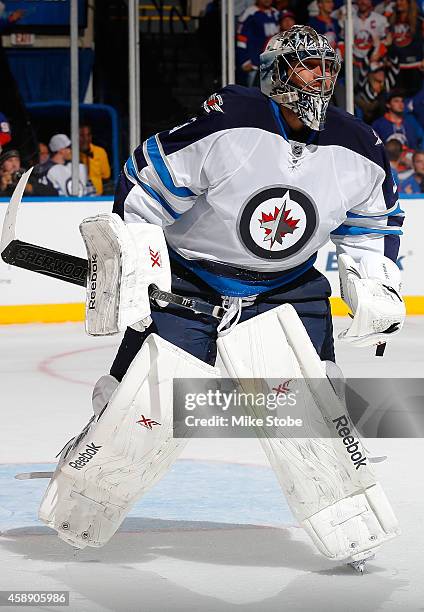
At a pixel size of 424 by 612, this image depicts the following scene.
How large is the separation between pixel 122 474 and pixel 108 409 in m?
0.14

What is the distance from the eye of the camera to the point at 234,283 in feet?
8.97

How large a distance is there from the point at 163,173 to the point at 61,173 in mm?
5521

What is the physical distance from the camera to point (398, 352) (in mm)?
6352

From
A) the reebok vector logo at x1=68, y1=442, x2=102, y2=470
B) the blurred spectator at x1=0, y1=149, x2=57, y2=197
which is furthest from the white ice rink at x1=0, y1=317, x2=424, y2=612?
the blurred spectator at x1=0, y1=149, x2=57, y2=197

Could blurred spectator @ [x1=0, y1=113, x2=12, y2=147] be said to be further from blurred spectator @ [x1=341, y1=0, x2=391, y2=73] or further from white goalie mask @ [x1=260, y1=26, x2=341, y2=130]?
white goalie mask @ [x1=260, y1=26, x2=341, y2=130]

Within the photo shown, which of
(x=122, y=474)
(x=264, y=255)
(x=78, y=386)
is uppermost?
(x=264, y=255)

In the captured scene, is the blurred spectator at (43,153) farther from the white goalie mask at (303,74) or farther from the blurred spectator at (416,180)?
the white goalie mask at (303,74)

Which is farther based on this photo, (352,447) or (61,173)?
(61,173)

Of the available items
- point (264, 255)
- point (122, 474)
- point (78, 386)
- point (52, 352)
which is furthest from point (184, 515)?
point (52, 352)

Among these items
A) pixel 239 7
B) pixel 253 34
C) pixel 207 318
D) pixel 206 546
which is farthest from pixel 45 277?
pixel 207 318

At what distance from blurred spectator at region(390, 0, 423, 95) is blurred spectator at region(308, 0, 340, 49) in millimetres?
385

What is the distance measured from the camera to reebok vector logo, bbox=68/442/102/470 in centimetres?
263

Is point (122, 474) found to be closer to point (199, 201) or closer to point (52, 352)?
point (199, 201)

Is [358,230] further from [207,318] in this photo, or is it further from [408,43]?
[408,43]
